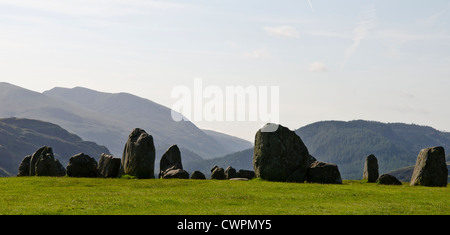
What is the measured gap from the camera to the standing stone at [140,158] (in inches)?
1991

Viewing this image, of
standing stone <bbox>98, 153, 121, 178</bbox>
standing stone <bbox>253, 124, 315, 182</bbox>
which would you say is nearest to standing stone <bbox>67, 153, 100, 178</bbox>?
standing stone <bbox>98, 153, 121, 178</bbox>

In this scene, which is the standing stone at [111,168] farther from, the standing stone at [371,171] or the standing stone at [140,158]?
the standing stone at [371,171]

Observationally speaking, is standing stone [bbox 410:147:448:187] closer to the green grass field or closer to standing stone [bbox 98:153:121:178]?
the green grass field

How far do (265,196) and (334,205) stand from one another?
5461mm

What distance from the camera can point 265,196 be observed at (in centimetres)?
3316

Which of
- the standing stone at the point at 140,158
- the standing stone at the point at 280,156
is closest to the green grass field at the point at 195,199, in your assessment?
the standing stone at the point at 140,158

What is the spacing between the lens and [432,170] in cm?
5000

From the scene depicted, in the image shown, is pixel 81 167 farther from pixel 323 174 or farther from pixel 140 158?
pixel 323 174

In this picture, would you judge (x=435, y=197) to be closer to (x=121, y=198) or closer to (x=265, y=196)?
(x=265, y=196)

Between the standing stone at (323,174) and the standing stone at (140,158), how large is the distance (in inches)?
626

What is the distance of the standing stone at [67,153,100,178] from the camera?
48.7 m
